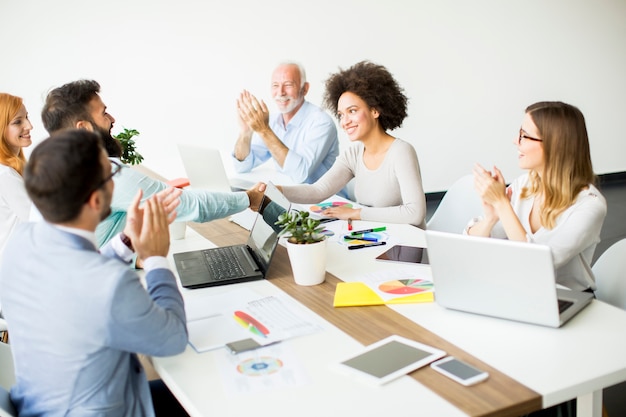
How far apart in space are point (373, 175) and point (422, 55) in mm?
3183

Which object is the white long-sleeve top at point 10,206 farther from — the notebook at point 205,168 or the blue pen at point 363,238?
the blue pen at point 363,238

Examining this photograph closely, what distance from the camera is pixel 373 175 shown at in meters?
3.02

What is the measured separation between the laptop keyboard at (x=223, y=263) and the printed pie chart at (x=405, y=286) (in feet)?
1.58

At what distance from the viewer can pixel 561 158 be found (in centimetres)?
218

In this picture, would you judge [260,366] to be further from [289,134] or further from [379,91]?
[289,134]

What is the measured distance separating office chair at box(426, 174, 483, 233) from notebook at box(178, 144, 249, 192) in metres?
0.98

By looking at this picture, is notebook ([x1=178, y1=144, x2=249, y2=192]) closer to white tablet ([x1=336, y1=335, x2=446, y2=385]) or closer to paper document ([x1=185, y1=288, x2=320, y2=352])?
paper document ([x1=185, y1=288, x2=320, y2=352])

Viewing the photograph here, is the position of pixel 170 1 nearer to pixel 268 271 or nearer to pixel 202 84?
pixel 202 84

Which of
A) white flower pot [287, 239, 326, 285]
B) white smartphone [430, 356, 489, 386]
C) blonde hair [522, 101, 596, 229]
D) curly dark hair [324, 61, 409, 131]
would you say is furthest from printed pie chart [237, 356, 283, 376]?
curly dark hair [324, 61, 409, 131]

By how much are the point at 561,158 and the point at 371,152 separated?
1074 millimetres

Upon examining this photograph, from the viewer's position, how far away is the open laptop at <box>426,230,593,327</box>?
1527 mm

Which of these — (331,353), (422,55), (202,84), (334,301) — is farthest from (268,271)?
(422,55)

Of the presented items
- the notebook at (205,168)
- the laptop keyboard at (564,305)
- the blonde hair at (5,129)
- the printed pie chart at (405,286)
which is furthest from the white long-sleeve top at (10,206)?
the laptop keyboard at (564,305)

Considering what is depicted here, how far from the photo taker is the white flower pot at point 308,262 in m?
1.95
